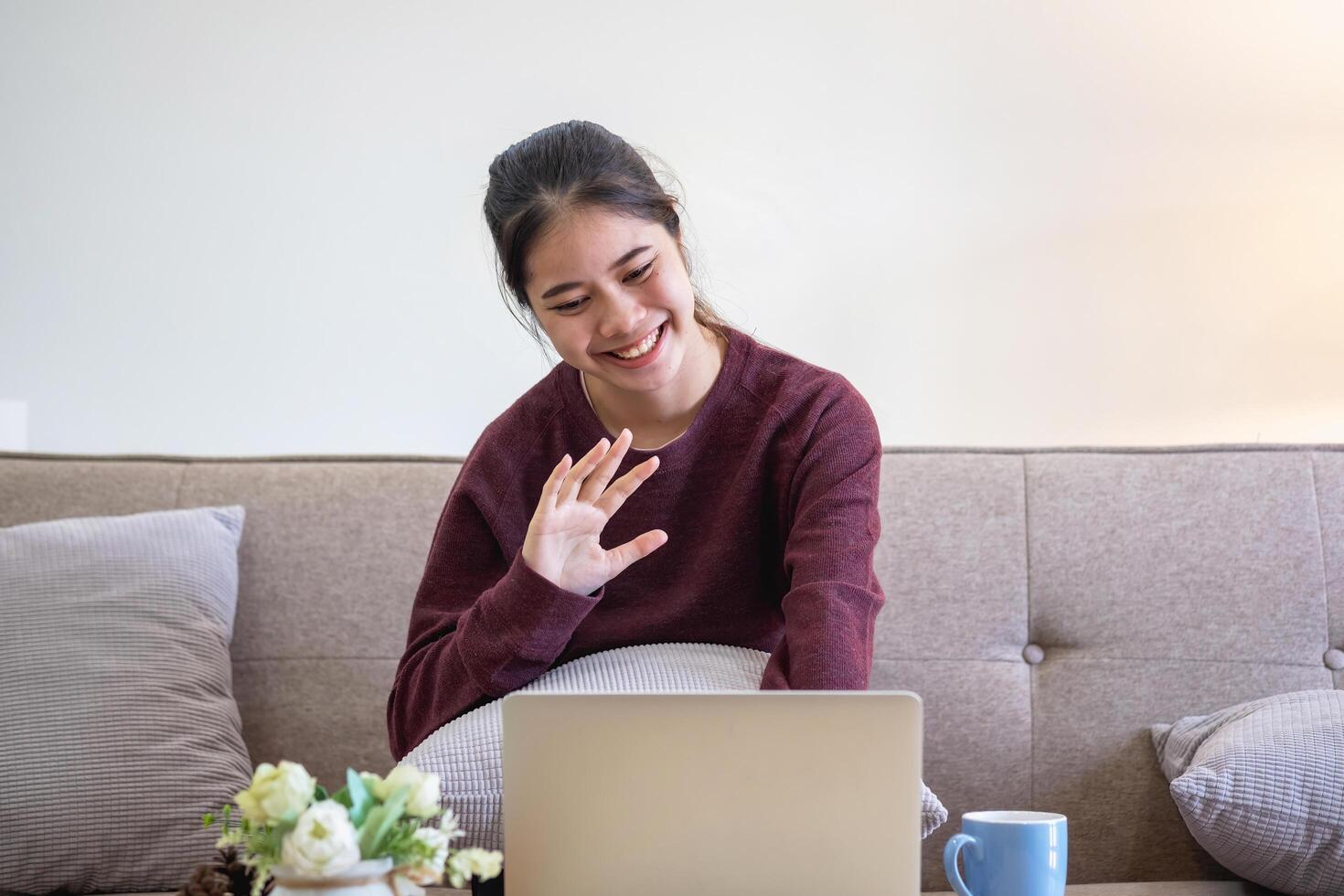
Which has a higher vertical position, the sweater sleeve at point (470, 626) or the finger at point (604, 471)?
the finger at point (604, 471)

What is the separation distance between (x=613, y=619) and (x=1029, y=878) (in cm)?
57

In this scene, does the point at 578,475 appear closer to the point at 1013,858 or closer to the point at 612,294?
the point at 612,294

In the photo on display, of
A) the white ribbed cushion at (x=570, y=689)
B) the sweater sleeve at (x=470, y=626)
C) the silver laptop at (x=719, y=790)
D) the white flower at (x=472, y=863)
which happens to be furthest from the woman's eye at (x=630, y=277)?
the white flower at (x=472, y=863)

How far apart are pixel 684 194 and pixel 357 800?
1521 mm

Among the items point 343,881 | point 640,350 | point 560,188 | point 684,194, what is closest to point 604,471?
point 640,350

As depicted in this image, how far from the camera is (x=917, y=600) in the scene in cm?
166

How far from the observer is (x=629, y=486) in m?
1.26

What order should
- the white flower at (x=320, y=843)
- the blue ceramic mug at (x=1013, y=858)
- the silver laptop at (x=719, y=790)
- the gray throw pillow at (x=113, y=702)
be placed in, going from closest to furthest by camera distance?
1. the white flower at (x=320, y=843)
2. the silver laptop at (x=719, y=790)
3. the blue ceramic mug at (x=1013, y=858)
4. the gray throw pillow at (x=113, y=702)

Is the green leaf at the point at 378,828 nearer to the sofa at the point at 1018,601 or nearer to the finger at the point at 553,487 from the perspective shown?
the finger at the point at 553,487

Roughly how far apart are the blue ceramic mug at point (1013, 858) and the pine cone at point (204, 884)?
0.53 m

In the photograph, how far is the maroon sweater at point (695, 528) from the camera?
4.26ft

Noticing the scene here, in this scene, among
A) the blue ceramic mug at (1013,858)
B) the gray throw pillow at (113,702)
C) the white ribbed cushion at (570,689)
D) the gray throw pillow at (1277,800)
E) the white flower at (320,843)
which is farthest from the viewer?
the gray throw pillow at (113,702)

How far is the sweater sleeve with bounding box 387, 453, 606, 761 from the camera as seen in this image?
1229 mm

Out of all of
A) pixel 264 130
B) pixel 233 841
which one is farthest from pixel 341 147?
pixel 233 841
